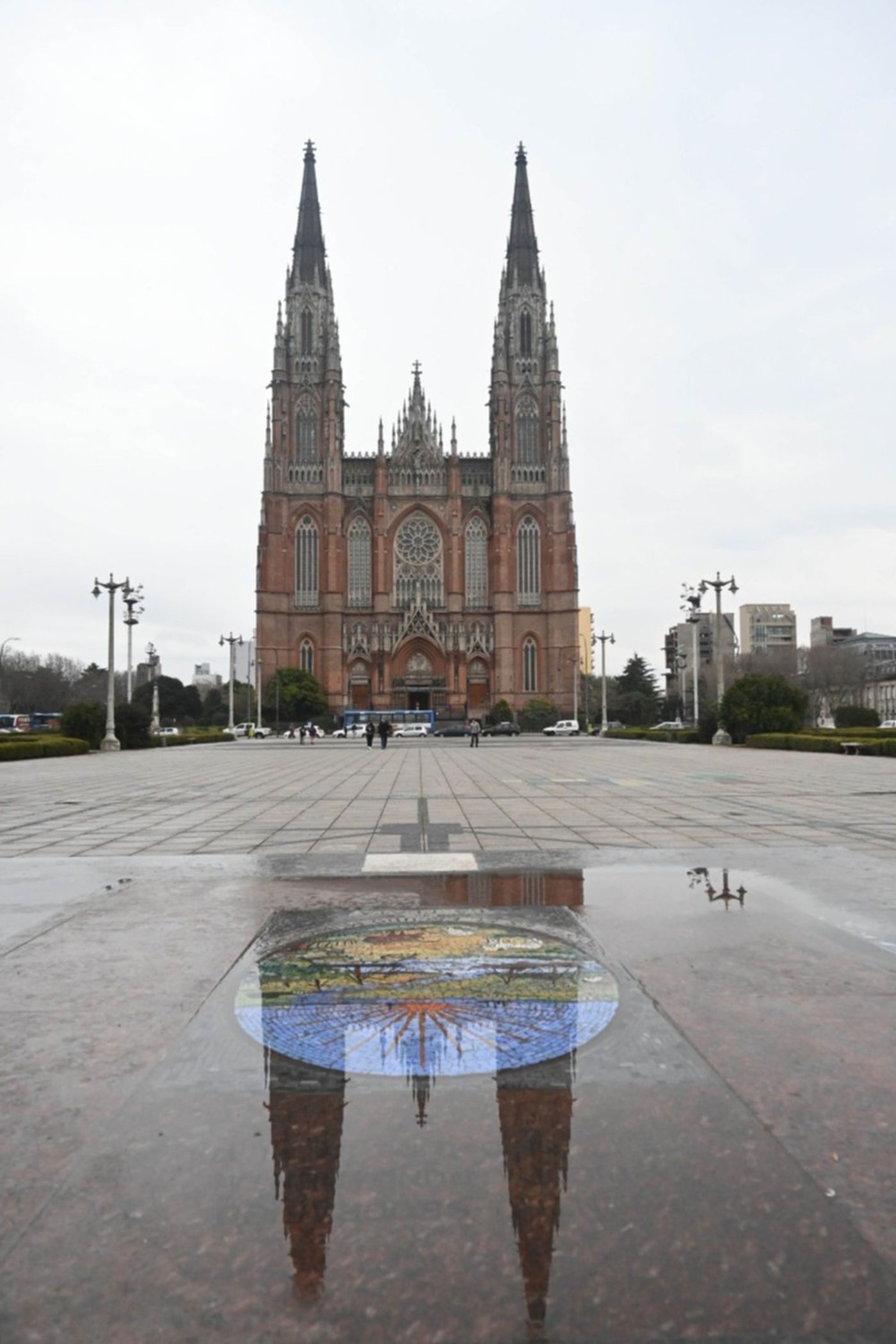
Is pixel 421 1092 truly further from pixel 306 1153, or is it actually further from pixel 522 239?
pixel 522 239

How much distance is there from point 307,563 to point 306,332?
20431mm

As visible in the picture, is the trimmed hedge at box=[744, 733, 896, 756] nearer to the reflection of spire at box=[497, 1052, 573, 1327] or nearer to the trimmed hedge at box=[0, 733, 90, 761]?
the trimmed hedge at box=[0, 733, 90, 761]

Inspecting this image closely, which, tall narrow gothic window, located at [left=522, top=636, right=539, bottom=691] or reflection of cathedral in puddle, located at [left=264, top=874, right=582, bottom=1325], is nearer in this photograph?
reflection of cathedral in puddle, located at [left=264, top=874, right=582, bottom=1325]

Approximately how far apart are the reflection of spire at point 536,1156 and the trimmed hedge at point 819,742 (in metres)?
26.8

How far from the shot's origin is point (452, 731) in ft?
224

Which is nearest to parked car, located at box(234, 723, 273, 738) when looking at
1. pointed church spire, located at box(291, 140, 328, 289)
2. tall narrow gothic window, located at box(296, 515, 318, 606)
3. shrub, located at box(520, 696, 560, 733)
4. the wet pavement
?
tall narrow gothic window, located at box(296, 515, 318, 606)

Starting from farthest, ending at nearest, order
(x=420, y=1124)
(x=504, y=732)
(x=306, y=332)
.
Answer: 1. (x=306, y=332)
2. (x=504, y=732)
3. (x=420, y=1124)

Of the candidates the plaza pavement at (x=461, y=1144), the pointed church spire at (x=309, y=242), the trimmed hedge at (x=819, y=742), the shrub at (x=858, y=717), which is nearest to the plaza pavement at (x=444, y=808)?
the plaza pavement at (x=461, y=1144)

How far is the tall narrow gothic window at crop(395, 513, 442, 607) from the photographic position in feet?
269

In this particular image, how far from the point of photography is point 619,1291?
1796 millimetres

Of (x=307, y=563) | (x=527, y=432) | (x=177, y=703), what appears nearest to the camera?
(x=307, y=563)

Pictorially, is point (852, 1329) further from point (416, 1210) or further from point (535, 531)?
point (535, 531)

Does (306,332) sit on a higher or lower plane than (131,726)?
higher

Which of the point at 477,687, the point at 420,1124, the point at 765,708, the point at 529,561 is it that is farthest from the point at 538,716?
the point at 420,1124
